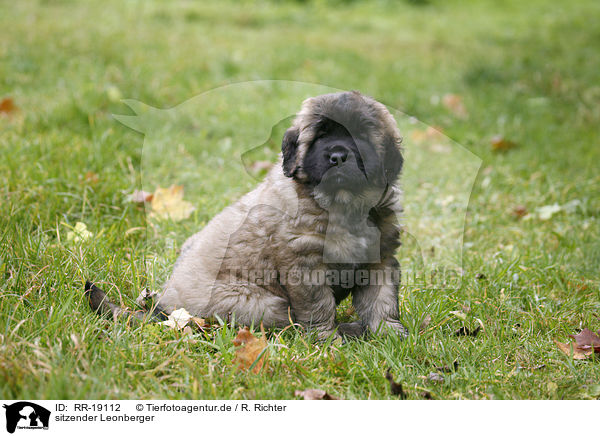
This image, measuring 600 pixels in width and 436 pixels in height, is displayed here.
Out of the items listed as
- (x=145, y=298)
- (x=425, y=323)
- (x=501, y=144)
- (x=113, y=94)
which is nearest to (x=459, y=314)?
(x=425, y=323)

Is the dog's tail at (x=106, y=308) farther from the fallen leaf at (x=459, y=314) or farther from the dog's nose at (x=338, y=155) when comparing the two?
the fallen leaf at (x=459, y=314)

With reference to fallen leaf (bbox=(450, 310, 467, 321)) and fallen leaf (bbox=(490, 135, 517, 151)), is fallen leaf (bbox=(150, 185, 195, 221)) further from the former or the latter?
fallen leaf (bbox=(490, 135, 517, 151))

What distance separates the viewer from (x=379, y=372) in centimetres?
244

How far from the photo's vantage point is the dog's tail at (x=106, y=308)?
2666 mm

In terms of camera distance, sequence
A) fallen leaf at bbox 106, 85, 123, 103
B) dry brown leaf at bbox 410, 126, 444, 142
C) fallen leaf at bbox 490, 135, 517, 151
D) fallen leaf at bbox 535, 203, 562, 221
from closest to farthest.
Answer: fallen leaf at bbox 535, 203, 562, 221, dry brown leaf at bbox 410, 126, 444, 142, fallen leaf at bbox 106, 85, 123, 103, fallen leaf at bbox 490, 135, 517, 151

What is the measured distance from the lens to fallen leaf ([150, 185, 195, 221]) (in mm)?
3920

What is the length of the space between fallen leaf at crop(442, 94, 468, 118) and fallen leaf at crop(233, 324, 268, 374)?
15.5 ft

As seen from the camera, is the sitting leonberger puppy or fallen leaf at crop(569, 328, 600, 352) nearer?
the sitting leonberger puppy

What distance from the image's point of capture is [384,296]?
2783 mm

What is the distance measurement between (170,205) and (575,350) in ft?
8.91

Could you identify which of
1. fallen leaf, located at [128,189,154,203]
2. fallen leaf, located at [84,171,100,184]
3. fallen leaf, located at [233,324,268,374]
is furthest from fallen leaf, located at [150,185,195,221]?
fallen leaf, located at [233,324,268,374]

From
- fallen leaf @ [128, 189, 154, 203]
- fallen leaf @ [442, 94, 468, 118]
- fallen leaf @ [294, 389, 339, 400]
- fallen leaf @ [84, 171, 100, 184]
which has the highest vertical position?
fallen leaf @ [442, 94, 468, 118]

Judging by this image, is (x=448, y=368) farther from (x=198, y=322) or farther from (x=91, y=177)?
(x=91, y=177)

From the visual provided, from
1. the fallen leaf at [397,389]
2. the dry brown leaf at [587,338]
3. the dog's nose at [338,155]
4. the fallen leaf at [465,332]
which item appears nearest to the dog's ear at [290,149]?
the dog's nose at [338,155]
